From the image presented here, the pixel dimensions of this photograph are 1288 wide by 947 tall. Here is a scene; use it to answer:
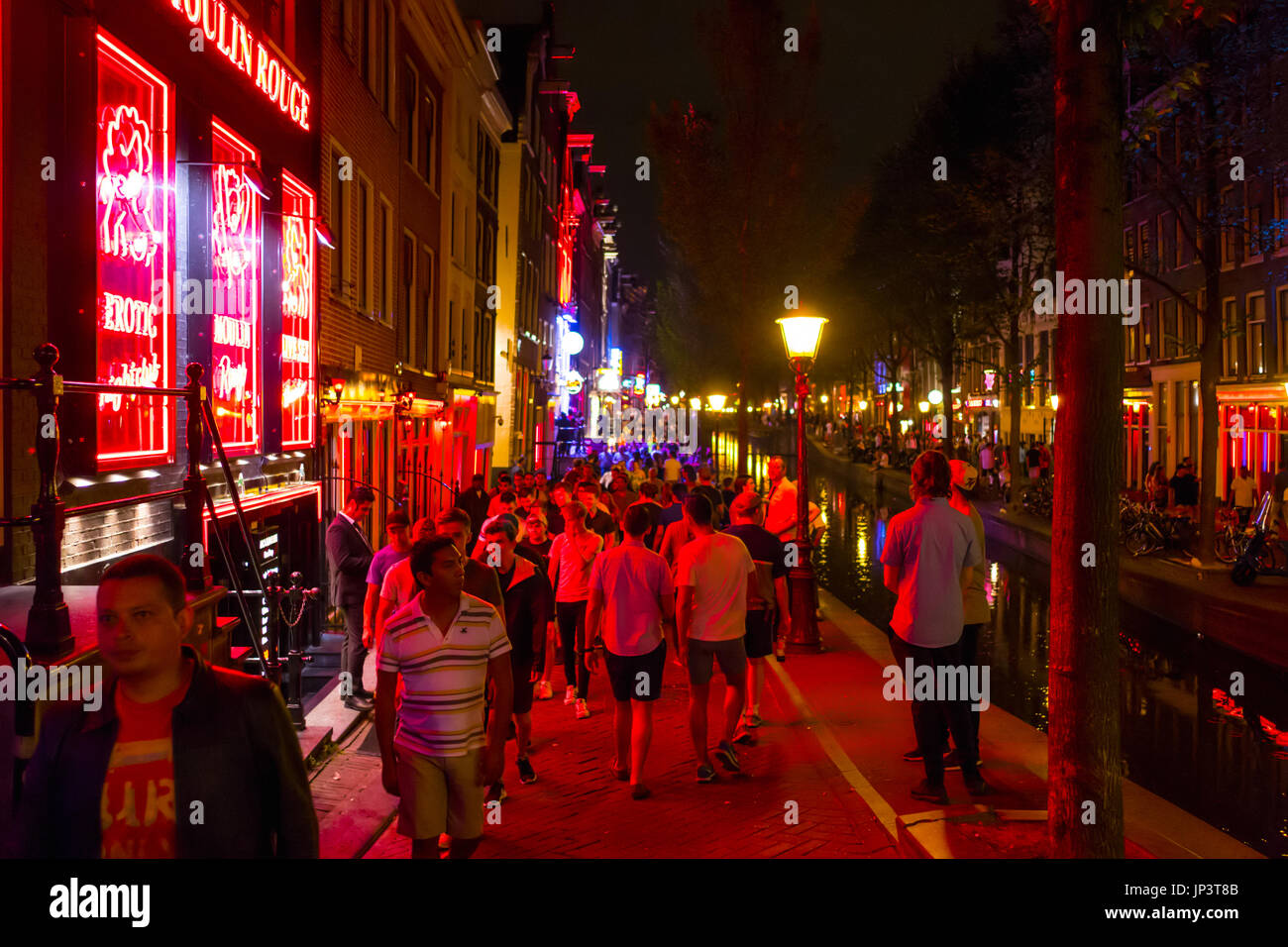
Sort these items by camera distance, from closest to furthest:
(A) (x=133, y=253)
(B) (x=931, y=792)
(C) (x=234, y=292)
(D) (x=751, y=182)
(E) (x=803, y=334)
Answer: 1. (B) (x=931, y=792)
2. (A) (x=133, y=253)
3. (C) (x=234, y=292)
4. (E) (x=803, y=334)
5. (D) (x=751, y=182)

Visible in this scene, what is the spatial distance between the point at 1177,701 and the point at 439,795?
839 cm

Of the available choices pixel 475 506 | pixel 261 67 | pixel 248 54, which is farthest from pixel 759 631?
pixel 475 506

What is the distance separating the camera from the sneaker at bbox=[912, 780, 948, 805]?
6574mm

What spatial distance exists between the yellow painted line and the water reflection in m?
2.10

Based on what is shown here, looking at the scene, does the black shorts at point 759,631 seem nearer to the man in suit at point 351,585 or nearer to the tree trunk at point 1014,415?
the man in suit at point 351,585

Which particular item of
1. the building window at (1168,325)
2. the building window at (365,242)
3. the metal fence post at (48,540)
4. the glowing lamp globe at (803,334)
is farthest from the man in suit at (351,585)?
the building window at (1168,325)

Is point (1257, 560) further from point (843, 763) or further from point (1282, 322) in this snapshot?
point (1282, 322)

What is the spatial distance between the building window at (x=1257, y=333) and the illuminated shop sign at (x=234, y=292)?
27.3 meters

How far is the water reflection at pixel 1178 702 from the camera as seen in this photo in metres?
7.51

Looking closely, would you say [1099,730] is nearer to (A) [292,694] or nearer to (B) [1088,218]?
(B) [1088,218]

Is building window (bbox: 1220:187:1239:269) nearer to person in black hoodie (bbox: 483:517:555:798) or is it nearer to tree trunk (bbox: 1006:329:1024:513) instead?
tree trunk (bbox: 1006:329:1024:513)

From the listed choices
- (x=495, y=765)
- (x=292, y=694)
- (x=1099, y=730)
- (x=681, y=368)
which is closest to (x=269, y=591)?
(x=292, y=694)

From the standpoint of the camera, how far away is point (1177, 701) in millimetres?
10484
